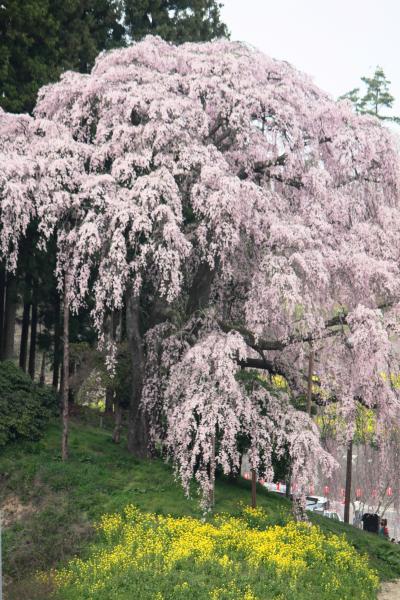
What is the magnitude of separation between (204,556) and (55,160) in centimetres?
1056

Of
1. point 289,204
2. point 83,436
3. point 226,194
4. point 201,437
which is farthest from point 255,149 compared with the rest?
point 83,436

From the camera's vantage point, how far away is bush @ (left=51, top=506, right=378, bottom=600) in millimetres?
14734

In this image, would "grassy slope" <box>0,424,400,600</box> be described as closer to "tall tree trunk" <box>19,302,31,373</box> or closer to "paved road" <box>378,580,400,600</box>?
"paved road" <box>378,580,400,600</box>

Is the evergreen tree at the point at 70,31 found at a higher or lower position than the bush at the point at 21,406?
higher

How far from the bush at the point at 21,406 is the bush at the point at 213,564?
15.5ft

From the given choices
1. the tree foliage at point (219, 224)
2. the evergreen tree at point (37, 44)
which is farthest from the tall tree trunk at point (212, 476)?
the evergreen tree at point (37, 44)

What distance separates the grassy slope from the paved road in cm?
41

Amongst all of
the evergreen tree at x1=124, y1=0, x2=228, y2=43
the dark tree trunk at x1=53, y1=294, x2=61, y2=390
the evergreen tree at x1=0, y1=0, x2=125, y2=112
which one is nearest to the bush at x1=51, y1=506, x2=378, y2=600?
the dark tree trunk at x1=53, y1=294, x2=61, y2=390

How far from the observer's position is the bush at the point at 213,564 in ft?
48.3

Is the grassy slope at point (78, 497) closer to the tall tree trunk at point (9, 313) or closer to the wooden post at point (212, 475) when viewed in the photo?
the wooden post at point (212, 475)

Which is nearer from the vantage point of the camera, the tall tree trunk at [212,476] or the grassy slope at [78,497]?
the grassy slope at [78,497]

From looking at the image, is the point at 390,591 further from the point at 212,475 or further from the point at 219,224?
the point at 219,224

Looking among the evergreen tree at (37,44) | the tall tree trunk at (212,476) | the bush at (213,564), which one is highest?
the evergreen tree at (37,44)

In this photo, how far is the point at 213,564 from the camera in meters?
15.7
